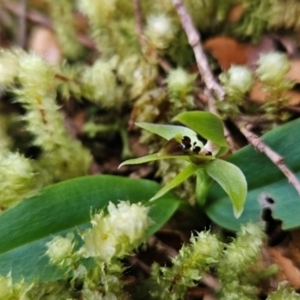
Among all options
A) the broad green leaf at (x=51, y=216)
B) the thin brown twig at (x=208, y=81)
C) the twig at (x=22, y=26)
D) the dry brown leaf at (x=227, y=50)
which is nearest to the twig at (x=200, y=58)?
the thin brown twig at (x=208, y=81)

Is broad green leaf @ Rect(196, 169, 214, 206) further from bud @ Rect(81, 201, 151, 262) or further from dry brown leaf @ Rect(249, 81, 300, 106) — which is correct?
dry brown leaf @ Rect(249, 81, 300, 106)

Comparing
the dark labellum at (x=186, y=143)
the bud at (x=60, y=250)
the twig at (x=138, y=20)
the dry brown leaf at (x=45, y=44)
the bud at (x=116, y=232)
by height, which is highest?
the twig at (x=138, y=20)

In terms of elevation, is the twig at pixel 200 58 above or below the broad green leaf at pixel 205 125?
above

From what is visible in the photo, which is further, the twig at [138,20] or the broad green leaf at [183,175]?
the twig at [138,20]

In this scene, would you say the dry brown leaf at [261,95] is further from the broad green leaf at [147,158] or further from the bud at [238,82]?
the broad green leaf at [147,158]

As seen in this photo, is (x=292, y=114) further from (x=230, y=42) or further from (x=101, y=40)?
(x=101, y=40)

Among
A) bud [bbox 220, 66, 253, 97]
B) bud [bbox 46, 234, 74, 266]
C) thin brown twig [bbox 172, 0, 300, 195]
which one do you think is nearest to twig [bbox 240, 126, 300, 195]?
thin brown twig [bbox 172, 0, 300, 195]

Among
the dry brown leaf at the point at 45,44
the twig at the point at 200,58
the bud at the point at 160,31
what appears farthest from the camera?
the dry brown leaf at the point at 45,44
